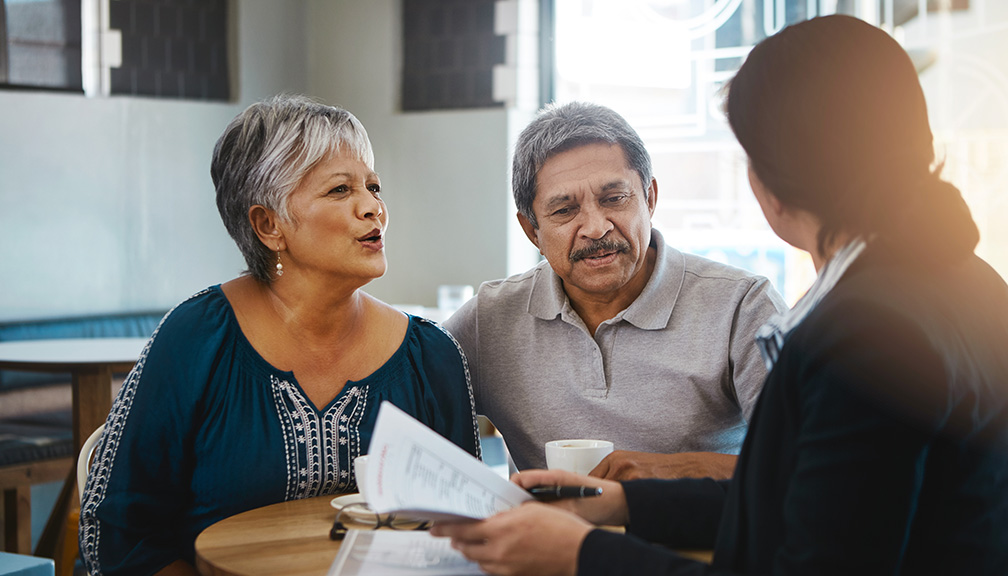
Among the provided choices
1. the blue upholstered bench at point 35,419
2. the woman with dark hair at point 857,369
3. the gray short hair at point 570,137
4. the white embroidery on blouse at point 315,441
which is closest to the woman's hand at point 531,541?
the woman with dark hair at point 857,369

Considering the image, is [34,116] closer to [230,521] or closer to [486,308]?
[486,308]

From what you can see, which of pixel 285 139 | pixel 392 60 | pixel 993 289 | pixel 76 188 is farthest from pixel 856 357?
pixel 392 60

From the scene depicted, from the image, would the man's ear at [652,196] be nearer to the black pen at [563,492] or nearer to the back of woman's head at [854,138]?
the black pen at [563,492]

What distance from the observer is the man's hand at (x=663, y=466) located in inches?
58.6

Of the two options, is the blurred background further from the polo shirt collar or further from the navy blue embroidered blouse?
the navy blue embroidered blouse

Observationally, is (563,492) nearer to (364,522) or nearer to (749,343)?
(364,522)

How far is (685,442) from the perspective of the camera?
71.2 inches

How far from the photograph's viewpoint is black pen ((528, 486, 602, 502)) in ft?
4.04

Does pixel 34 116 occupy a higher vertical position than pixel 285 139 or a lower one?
higher

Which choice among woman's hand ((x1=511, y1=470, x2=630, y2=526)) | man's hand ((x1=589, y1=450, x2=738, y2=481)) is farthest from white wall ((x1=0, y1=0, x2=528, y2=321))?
woman's hand ((x1=511, y1=470, x2=630, y2=526))

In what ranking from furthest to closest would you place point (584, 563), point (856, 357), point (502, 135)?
point (502, 135)
point (584, 563)
point (856, 357)

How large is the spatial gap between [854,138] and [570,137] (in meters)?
1.01

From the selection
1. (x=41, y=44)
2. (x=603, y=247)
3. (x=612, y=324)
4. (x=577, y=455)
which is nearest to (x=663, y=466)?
(x=577, y=455)

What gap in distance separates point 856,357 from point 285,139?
1.21m
